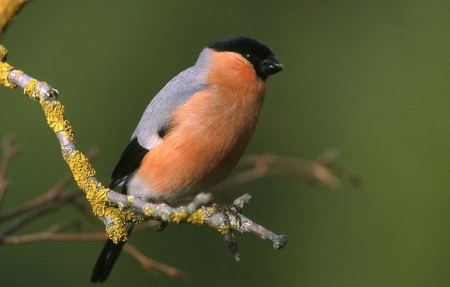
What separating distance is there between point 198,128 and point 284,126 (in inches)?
54.9

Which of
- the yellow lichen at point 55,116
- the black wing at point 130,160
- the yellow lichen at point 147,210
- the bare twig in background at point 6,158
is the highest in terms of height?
the yellow lichen at point 55,116

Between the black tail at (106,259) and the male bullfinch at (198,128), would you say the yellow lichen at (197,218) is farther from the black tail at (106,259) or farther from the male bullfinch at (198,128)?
the black tail at (106,259)

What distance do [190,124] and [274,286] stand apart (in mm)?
1271

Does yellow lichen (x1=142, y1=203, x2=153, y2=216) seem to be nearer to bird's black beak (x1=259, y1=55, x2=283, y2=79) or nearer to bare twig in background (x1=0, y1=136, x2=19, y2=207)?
bare twig in background (x1=0, y1=136, x2=19, y2=207)

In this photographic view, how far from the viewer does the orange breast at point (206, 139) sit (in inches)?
89.2

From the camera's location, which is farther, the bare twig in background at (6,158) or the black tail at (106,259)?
the black tail at (106,259)

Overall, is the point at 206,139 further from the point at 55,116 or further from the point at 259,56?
the point at 55,116

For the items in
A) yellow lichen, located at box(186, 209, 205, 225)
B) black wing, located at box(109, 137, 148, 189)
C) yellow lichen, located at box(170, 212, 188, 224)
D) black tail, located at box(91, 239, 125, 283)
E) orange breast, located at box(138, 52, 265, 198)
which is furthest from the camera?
black tail, located at box(91, 239, 125, 283)

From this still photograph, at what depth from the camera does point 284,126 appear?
363 centimetres

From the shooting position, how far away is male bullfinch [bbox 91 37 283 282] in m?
2.28

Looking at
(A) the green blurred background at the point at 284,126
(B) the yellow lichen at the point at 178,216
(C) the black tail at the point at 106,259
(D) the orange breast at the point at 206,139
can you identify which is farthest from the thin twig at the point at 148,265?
(A) the green blurred background at the point at 284,126

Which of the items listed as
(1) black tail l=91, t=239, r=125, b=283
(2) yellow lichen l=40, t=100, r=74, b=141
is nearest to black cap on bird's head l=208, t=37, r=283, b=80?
(1) black tail l=91, t=239, r=125, b=283

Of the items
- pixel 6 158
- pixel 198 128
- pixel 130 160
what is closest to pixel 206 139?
pixel 198 128

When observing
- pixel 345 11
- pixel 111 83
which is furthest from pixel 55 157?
pixel 345 11
